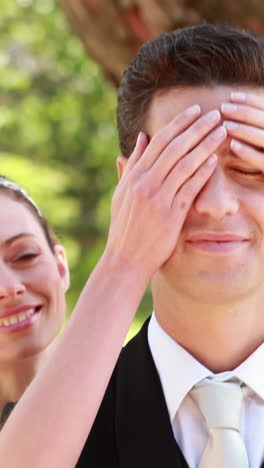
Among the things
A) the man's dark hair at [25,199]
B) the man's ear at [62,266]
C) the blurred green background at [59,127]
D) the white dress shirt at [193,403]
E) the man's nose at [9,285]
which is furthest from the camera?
the blurred green background at [59,127]

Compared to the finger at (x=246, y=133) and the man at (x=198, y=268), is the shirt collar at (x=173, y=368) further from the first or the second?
the finger at (x=246, y=133)

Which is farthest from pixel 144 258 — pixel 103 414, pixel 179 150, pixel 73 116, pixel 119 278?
pixel 73 116

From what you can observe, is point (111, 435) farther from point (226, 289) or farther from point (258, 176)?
point (258, 176)

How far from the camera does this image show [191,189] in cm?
237

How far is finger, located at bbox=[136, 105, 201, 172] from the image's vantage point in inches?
94.9

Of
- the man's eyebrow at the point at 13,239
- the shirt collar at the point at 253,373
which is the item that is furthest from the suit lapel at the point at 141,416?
the man's eyebrow at the point at 13,239

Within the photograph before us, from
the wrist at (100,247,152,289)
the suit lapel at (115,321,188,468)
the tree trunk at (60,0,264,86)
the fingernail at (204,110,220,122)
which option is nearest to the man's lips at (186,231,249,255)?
the wrist at (100,247,152,289)

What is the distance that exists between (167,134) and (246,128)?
0.63 feet

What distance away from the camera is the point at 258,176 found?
2.44 m

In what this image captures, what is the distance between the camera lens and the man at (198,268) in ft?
7.80

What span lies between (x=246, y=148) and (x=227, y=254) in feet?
0.85

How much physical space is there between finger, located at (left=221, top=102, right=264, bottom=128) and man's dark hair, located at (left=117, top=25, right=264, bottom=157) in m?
0.14

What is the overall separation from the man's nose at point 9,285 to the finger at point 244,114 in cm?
89

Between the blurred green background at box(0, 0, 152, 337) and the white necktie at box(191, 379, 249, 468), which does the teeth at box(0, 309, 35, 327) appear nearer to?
the white necktie at box(191, 379, 249, 468)
